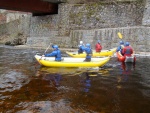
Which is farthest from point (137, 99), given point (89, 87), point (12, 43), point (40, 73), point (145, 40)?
point (12, 43)

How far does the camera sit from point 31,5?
25188mm

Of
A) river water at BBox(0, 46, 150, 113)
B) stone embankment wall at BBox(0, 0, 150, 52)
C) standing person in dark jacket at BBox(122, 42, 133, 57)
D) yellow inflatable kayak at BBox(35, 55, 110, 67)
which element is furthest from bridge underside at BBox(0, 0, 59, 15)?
standing person in dark jacket at BBox(122, 42, 133, 57)

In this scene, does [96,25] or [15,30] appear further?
[15,30]

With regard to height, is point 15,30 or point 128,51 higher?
point 15,30

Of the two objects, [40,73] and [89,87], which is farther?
[40,73]

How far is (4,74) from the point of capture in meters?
11.0

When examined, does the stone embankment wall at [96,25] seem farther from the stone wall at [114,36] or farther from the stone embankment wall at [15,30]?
the stone embankment wall at [15,30]

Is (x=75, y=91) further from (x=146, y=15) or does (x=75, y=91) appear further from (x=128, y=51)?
(x=146, y=15)

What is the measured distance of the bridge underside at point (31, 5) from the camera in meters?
23.4

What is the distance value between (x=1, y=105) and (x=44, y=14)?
24.1m

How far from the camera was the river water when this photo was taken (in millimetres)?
6480

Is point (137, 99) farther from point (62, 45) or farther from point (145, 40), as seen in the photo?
point (62, 45)

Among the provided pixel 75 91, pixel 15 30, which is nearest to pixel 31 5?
pixel 75 91

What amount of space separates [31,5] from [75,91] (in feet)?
62.6
